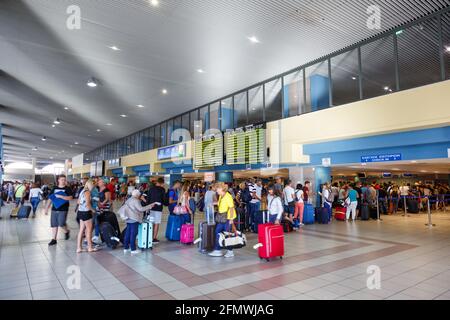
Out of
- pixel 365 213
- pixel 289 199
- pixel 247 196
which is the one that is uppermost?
pixel 247 196

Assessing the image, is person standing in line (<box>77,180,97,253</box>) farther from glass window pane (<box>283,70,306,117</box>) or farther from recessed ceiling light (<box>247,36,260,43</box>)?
glass window pane (<box>283,70,306,117</box>)

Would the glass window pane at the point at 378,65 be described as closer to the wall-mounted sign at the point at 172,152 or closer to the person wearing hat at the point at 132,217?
the person wearing hat at the point at 132,217

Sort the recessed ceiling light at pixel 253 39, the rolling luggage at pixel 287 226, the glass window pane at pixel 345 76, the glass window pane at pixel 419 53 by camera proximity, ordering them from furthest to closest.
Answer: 1. the glass window pane at pixel 345 76
2. the rolling luggage at pixel 287 226
3. the recessed ceiling light at pixel 253 39
4. the glass window pane at pixel 419 53

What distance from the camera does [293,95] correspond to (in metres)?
10.9

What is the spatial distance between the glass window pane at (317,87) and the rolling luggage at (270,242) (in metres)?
5.85

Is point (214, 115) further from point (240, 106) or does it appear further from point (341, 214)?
point (341, 214)

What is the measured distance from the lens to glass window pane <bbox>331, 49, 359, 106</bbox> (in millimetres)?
9383

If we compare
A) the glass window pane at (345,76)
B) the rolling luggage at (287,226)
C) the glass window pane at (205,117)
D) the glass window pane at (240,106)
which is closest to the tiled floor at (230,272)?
the rolling luggage at (287,226)

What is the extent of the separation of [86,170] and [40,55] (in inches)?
1079

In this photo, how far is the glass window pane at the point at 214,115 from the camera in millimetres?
14492

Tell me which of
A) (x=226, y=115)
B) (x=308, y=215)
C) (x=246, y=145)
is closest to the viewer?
(x=308, y=215)

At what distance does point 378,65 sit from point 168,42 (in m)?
7.25

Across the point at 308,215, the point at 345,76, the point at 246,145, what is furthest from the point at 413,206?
the point at 246,145
